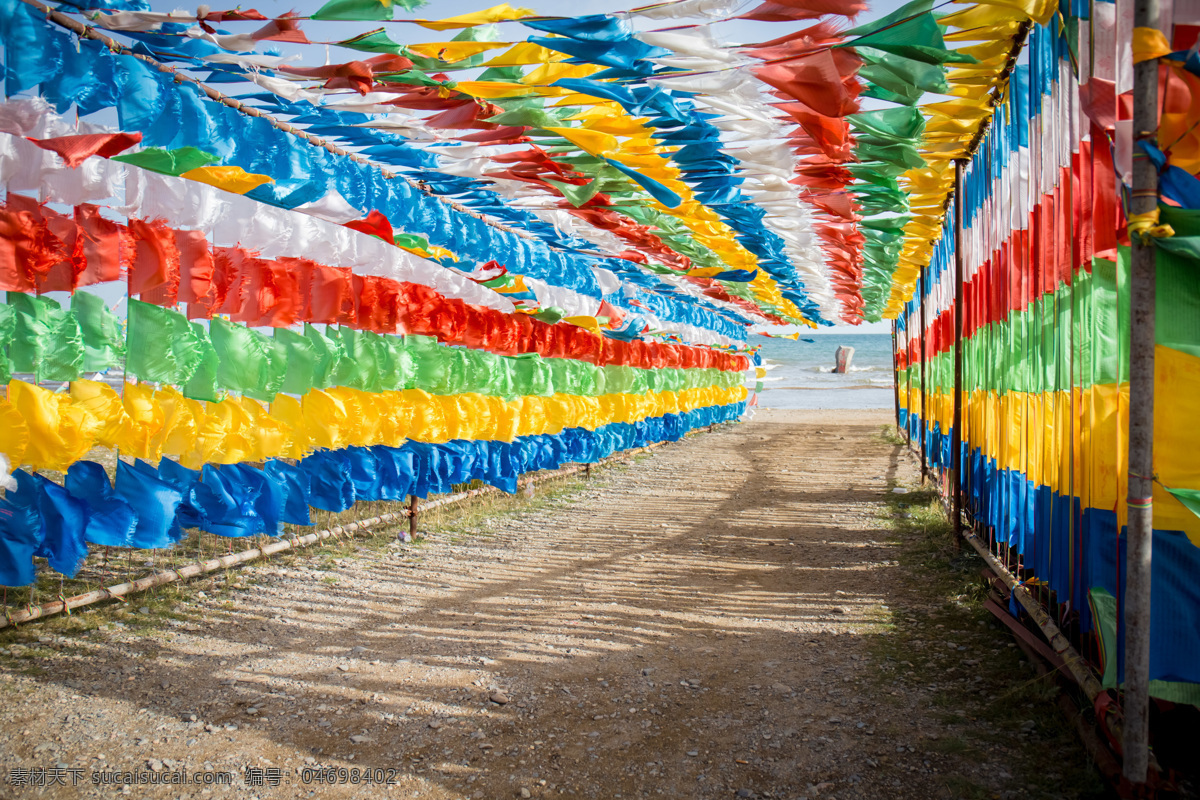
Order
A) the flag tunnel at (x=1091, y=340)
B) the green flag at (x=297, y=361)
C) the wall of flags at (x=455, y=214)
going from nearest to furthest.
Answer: the flag tunnel at (x=1091, y=340) < the wall of flags at (x=455, y=214) < the green flag at (x=297, y=361)

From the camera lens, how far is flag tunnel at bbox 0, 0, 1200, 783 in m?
2.01

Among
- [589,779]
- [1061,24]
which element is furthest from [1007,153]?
[589,779]

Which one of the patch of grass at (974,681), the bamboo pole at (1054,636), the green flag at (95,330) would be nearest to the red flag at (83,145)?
the green flag at (95,330)

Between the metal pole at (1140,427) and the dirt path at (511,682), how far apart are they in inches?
21.8

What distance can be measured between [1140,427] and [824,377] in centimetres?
4068

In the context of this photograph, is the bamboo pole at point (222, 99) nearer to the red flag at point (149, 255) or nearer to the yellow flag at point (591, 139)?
the red flag at point (149, 255)

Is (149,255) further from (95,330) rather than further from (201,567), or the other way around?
(201,567)

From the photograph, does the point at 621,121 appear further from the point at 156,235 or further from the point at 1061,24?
A: the point at 156,235

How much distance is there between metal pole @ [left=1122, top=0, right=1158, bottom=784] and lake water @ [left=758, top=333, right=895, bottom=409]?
23.8 meters

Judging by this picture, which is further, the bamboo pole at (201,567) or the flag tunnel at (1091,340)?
the bamboo pole at (201,567)

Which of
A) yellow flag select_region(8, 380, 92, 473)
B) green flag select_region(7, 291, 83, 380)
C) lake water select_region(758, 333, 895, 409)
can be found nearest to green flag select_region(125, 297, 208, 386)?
green flag select_region(7, 291, 83, 380)

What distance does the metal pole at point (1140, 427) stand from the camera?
185 cm

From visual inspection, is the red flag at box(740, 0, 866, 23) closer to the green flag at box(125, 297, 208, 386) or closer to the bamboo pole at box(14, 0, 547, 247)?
the bamboo pole at box(14, 0, 547, 247)

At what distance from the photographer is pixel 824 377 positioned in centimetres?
4103
